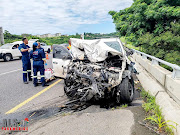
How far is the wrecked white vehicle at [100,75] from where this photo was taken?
4.00m

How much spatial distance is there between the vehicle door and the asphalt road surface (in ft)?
3.48

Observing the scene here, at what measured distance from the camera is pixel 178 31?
28.6 ft

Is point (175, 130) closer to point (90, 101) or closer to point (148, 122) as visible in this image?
point (148, 122)

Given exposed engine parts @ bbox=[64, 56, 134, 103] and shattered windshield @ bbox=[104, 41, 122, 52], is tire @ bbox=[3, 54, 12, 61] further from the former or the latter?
shattered windshield @ bbox=[104, 41, 122, 52]

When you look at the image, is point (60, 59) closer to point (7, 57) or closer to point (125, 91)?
point (125, 91)

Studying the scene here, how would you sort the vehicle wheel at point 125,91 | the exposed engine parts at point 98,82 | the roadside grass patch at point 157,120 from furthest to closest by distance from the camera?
the vehicle wheel at point 125,91, the exposed engine parts at point 98,82, the roadside grass patch at point 157,120

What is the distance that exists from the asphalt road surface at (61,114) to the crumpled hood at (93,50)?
1.51 m

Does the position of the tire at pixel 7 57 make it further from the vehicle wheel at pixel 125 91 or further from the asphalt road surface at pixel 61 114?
the vehicle wheel at pixel 125 91

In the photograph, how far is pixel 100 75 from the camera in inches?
159

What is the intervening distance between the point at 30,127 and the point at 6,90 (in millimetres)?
3268

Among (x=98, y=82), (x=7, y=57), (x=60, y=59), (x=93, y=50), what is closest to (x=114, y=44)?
(x=93, y=50)

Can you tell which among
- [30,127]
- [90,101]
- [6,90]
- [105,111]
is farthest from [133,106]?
[6,90]

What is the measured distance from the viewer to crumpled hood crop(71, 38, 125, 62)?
15.0 ft

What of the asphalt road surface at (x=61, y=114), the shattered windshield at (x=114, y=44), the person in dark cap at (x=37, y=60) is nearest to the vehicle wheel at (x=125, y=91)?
the asphalt road surface at (x=61, y=114)
